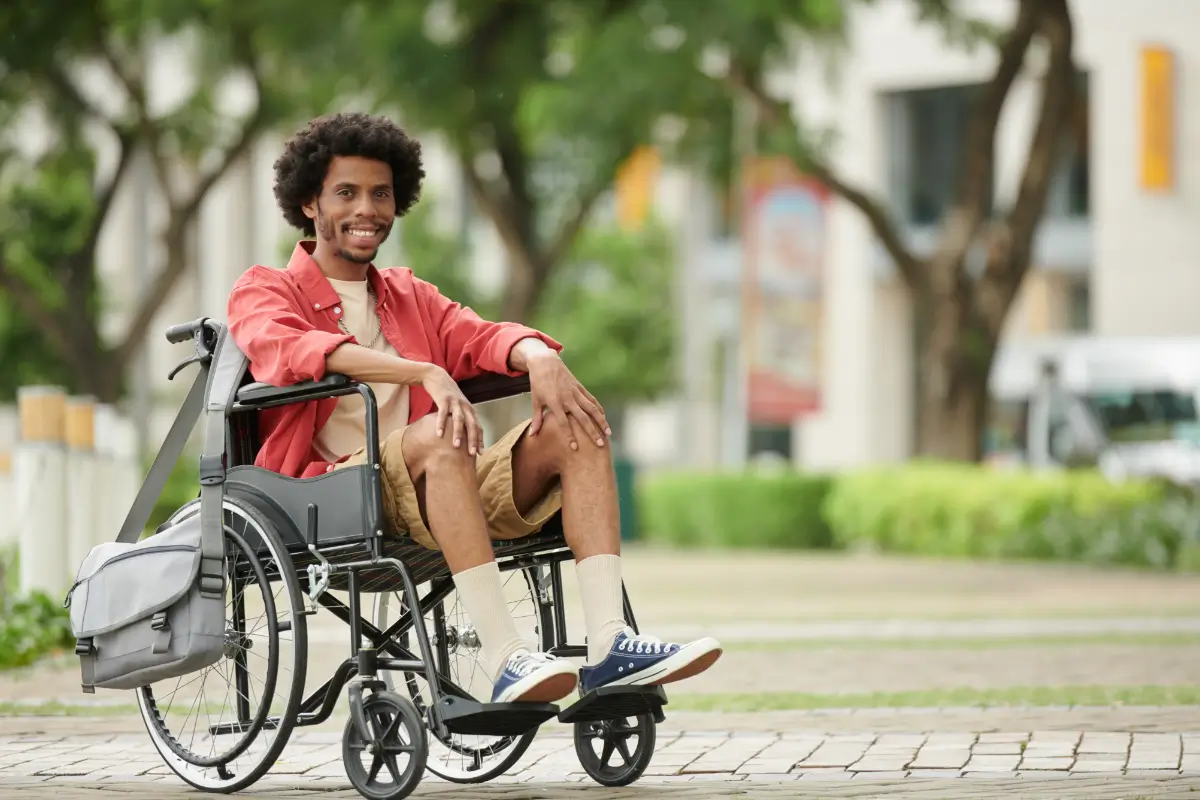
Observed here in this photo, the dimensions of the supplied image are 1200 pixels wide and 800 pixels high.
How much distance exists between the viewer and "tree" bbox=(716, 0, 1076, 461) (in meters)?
19.7

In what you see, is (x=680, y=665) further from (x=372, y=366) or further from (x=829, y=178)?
(x=829, y=178)

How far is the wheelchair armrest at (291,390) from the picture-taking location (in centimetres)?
525

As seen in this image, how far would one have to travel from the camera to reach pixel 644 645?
5.15m

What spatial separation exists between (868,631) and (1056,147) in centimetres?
921

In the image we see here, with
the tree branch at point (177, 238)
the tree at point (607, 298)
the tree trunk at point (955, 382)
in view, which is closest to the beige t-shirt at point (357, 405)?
the tree trunk at point (955, 382)

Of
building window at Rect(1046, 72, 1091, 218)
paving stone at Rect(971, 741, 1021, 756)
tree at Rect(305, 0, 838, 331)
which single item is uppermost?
building window at Rect(1046, 72, 1091, 218)

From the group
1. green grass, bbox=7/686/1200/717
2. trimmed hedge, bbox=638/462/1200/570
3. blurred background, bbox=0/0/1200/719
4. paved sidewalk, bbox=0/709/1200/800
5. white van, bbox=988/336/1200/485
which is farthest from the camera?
white van, bbox=988/336/1200/485

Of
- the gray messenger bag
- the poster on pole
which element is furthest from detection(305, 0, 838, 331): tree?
the gray messenger bag

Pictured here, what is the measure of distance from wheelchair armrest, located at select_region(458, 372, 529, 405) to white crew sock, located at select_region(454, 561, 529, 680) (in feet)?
1.93

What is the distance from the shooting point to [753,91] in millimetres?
20016

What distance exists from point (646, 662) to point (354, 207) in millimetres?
1424

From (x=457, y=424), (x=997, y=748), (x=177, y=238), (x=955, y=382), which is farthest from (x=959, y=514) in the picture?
(x=457, y=424)

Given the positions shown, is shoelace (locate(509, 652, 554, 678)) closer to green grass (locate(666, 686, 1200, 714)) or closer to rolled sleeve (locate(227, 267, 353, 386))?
rolled sleeve (locate(227, 267, 353, 386))

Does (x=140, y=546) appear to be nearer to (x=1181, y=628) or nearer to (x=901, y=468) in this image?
(x=1181, y=628)
